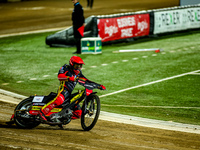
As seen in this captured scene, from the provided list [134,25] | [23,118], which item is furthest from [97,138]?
[134,25]

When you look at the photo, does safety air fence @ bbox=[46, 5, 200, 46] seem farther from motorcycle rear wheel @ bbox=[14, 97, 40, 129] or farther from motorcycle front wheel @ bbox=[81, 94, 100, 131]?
motorcycle front wheel @ bbox=[81, 94, 100, 131]

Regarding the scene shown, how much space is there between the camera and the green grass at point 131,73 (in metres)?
10.2

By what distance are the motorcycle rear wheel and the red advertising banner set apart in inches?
445

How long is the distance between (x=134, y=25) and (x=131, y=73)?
7.04m

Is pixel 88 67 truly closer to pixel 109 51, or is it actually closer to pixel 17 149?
pixel 109 51

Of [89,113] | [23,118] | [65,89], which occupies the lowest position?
[23,118]

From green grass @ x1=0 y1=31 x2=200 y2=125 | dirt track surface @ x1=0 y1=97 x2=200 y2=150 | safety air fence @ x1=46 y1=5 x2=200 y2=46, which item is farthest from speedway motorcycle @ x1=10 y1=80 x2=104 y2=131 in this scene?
safety air fence @ x1=46 y1=5 x2=200 y2=46

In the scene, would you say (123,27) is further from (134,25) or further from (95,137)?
(95,137)

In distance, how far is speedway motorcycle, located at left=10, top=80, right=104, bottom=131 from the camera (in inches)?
305

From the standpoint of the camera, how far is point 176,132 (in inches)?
318

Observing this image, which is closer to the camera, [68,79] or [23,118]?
[68,79]

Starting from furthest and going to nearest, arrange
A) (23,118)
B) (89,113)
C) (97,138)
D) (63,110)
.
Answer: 1. (23,118)
2. (63,110)
3. (89,113)
4. (97,138)

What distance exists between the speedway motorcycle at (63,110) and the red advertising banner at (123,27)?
448 inches

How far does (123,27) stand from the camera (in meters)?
20.0
